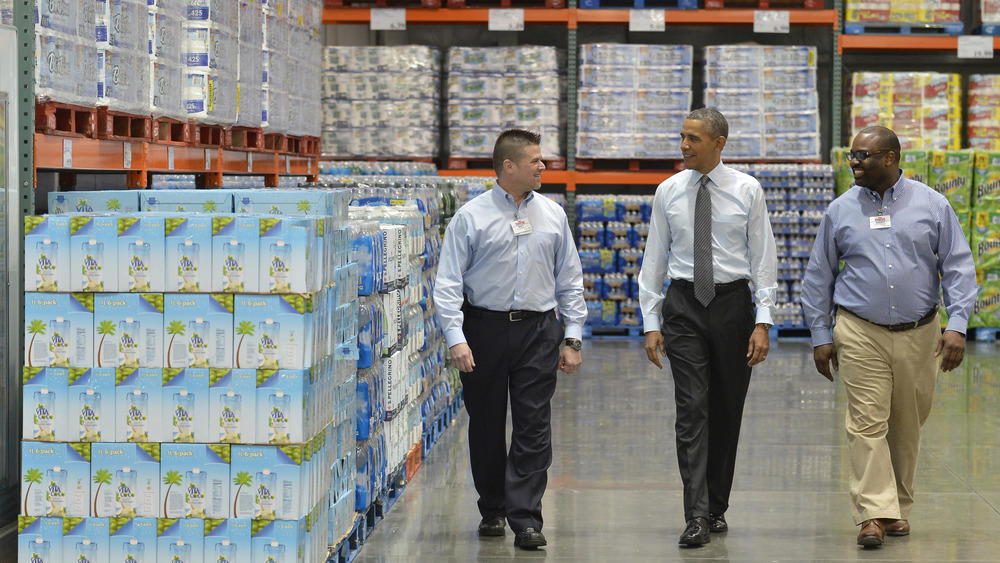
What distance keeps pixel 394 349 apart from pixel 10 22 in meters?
2.33

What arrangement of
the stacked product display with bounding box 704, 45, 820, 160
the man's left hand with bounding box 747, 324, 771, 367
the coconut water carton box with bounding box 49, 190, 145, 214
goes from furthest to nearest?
the stacked product display with bounding box 704, 45, 820, 160, the man's left hand with bounding box 747, 324, 771, 367, the coconut water carton box with bounding box 49, 190, 145, 214

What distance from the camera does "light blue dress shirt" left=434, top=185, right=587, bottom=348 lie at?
543 centimetres

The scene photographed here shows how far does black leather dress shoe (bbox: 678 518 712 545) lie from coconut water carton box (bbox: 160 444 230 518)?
6.98 feet

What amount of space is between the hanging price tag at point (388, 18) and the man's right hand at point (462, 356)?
9.00 m

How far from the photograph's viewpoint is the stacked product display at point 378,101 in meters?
13.5

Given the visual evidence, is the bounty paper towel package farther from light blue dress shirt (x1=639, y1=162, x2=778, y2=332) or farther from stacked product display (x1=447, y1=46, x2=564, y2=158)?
stacked product display (x1=447, y1=46, x2=564, y2=158)

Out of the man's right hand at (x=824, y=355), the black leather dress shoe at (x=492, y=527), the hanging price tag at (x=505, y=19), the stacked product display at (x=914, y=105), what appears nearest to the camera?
the man's right hand at (x=824, y=355)

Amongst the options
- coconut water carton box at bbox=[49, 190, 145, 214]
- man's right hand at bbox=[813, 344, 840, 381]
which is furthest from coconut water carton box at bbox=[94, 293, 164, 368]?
man's right hand at bbox=[813, 344, 840, 381]

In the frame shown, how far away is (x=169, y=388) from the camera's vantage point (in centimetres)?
437

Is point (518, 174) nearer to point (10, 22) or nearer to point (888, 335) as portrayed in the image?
point (888, 335)

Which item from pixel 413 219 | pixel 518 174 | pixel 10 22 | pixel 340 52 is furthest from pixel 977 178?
pixel 10 22

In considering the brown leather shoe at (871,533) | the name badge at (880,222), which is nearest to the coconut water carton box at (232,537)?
the brown leather shoe at (871,533)

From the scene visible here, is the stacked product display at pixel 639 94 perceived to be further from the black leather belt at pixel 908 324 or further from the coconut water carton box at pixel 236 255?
the coconut water carton box at pixel 236 255

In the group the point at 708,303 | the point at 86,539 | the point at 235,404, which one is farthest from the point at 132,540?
the point at 708,303
